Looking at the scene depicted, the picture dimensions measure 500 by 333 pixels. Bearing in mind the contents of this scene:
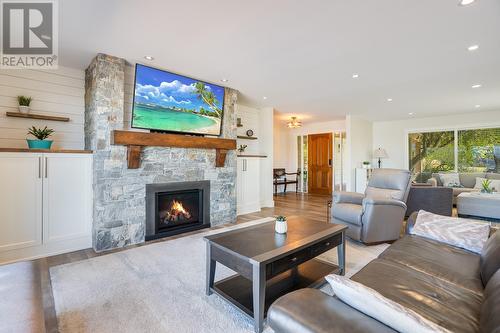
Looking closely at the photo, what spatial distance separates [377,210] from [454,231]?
40.7 inches

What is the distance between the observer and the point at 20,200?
2855 millimetres

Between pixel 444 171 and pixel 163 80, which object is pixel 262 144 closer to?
pixel 163 80

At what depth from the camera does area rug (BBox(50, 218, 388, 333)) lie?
5.75 ft

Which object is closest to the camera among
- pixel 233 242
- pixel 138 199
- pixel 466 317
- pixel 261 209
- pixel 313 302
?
pixel 313 302

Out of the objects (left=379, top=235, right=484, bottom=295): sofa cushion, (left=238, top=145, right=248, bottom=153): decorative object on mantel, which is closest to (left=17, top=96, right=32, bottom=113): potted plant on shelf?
(left=238, top=145, right=248, bottom=153): decorative object on mantel

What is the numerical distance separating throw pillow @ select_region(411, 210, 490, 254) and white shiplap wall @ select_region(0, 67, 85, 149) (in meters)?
4.47

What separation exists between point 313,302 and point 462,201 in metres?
5.69

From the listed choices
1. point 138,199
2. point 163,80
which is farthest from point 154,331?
point 163,80

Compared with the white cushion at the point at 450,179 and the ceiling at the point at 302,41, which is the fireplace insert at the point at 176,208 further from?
the white cushion at the point at 450,179

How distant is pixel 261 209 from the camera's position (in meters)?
5.80

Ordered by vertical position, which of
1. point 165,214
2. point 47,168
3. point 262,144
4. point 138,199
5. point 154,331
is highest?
point 262,144

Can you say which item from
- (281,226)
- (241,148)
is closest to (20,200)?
(281,226)

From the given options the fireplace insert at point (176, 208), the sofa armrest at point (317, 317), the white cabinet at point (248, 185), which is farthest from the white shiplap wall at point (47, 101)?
the sofa armrest at point (317, 317)

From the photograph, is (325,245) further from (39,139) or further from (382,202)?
(39,139)
